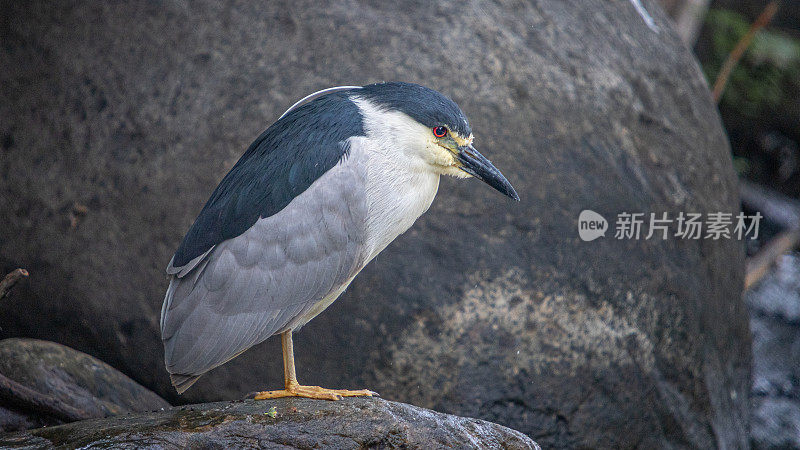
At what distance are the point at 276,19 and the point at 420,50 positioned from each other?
84cm

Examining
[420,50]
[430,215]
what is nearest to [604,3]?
[420,50]

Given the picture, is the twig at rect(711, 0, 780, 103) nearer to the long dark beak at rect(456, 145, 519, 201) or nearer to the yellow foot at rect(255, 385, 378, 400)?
the long dark beak at rect(456, 145, 519, 201)

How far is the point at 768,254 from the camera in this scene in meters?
7.00

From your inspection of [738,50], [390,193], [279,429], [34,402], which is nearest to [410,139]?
[390,193]

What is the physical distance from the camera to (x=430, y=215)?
397 centimetres

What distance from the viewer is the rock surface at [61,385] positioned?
3174 millimetres

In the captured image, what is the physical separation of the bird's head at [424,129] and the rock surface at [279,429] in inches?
39.5

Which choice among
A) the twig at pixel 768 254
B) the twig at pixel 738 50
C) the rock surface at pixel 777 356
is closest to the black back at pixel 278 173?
the rock surface at pixel 777 356

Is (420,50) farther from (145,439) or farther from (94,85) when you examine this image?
(145,439)

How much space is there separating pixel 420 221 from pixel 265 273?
109cm

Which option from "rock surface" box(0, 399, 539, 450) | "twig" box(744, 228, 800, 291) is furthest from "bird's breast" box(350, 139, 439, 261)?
"twig" box(744, 228, 800, 291)

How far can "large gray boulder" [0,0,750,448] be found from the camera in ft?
12.7

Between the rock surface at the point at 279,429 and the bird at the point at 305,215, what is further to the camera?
the bird at the point at 305,215

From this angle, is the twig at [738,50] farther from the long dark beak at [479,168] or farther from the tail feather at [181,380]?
the tail feather at [181,380]
